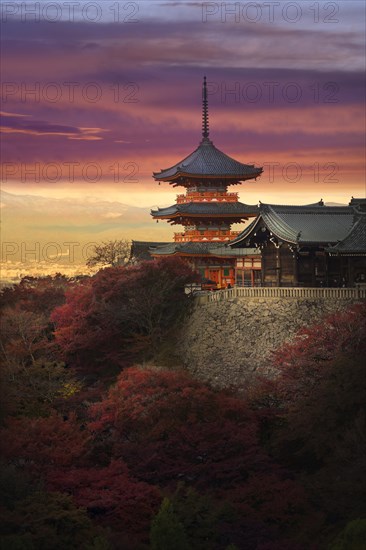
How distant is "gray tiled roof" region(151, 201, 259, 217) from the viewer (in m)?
65.2

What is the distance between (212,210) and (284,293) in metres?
18.4

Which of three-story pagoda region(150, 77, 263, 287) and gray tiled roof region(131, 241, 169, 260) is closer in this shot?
three-story pagoda region(150, 77, 263, 287)

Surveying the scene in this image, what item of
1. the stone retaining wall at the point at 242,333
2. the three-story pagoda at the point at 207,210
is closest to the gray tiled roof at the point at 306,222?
the stone retaining wall at the point at 242,333

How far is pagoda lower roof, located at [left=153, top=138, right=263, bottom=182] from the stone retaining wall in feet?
54.4

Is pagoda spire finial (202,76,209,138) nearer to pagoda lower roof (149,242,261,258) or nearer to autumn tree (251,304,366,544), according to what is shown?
pagoda lower roof (149,242,261,258)

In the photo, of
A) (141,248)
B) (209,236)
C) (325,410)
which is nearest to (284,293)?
(325,410)

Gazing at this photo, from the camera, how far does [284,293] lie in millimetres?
48250

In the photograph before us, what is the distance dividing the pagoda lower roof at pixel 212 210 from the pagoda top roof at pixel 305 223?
9958mm

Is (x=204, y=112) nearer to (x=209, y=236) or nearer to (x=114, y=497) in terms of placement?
(x=209, y=236)

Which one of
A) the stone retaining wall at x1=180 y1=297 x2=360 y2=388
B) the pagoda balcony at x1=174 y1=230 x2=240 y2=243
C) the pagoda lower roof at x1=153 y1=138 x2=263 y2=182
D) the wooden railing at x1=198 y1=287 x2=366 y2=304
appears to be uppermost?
the pagoda lower roof at x1=153 y1=138 x2=263 y2=182

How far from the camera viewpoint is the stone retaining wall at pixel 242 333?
46.8m

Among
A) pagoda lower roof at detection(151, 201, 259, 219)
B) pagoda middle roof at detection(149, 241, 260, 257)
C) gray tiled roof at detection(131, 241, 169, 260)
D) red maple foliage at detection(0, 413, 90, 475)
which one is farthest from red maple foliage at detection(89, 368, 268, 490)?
gray tiled roof at detection(131, 241, 169, 260)

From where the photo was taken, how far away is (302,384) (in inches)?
1657

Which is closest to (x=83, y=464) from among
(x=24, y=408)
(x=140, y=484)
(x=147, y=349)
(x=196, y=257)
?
(x=140, y=484)
